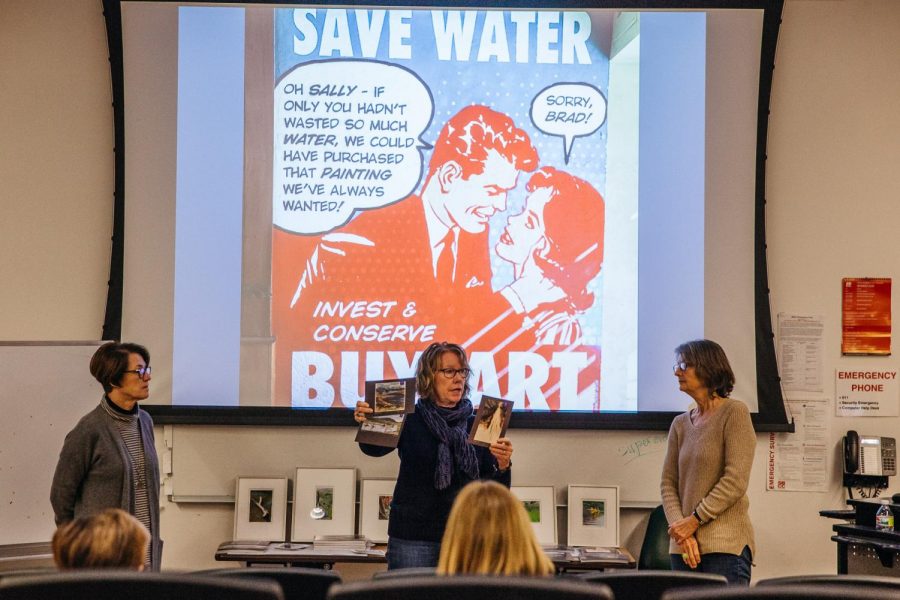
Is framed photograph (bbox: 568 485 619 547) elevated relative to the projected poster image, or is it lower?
lower

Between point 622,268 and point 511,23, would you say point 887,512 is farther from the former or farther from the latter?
point 511,23

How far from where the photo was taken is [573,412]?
4801mm

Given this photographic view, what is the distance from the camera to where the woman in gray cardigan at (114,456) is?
350 centimetres

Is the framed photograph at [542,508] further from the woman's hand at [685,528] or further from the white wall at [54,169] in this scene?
the white wall at [54,169]

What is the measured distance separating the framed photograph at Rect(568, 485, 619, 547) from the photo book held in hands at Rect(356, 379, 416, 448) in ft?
4.46

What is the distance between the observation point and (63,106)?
Result: 194 inches

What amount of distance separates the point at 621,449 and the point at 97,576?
341 cm

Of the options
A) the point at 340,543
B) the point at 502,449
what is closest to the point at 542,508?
the point at 340,543

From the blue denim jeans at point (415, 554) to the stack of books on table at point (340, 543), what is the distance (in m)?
0.96

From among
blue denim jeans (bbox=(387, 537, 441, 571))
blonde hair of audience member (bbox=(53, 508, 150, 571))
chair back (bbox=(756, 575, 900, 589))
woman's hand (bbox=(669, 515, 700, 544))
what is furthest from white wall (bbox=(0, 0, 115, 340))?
chair back (bbox=(756, 575, 900, 589))

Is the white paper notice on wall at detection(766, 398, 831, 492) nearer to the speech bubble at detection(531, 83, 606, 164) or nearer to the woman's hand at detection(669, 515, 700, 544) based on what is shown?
the woman's hand at detection(669, 515, 700, 544)

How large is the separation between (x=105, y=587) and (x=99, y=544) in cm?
38

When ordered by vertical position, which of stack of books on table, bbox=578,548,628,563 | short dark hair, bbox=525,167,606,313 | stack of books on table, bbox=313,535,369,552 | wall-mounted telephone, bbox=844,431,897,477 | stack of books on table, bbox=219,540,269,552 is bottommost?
stack of books on table, bbox=578,548,628,563

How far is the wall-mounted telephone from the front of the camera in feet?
15.7
